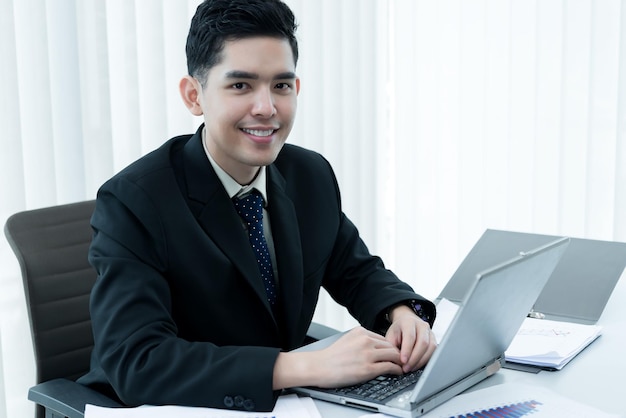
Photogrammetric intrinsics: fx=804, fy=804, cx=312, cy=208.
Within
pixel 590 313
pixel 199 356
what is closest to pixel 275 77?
pixel 199 356

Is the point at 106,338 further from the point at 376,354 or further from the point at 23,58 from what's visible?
the point at 23,58

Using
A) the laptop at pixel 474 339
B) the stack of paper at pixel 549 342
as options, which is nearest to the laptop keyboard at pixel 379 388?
Result: the laptop at pixel 474 339

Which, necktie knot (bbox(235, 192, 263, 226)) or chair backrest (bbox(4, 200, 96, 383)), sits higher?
necktie knot (bbox(235, 192, 263, 226))

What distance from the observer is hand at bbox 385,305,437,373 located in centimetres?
145

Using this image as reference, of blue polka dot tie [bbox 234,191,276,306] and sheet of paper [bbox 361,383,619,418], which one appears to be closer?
sheet of paper [bbox 361,383,619,418]

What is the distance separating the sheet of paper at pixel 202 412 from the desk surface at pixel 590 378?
30mm

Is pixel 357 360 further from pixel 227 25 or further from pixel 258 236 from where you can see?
pixel 227 25

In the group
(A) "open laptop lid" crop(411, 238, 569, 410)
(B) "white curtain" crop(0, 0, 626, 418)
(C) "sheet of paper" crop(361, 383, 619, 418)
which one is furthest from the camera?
(B) "white curtain" crop(0, 0, 626, 418)

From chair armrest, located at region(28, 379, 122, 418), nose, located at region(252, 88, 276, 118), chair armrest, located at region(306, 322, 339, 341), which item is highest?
nose, located at region(252, 88, 276, 118)

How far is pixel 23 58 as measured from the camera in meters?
2.29

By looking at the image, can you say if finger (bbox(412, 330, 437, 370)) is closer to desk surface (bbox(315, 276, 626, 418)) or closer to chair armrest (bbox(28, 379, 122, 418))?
desk surface (bbox(315, 276, 626, 418))

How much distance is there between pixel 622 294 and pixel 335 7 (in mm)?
1777

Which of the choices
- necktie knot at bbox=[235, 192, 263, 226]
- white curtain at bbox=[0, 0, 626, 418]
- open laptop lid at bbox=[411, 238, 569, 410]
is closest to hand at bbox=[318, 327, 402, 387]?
open laptop lid at bbox=[411, 238, 569, 410]

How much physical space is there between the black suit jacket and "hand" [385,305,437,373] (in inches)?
5.2
